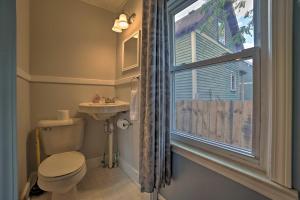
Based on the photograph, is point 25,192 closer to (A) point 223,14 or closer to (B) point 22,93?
(B) point 22,93

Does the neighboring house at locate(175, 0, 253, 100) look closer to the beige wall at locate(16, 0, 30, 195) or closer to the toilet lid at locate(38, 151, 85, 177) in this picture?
the toilet lid at locate(38, 151, 85, 177)

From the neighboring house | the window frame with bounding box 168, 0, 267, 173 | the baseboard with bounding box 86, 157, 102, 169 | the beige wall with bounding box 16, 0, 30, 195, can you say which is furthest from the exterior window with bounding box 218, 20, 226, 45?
the baseboard with bounding box 86, 157, 102, 169

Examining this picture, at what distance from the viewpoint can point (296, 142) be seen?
0.62 metres

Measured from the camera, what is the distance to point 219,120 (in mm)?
1041

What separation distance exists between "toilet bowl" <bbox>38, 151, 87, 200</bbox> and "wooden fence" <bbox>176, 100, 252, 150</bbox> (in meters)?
0.96

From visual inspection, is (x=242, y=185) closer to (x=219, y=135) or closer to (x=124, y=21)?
(x=219, y=135)

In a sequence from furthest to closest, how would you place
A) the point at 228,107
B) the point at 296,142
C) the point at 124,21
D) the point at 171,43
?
the point at 124,21 → the point at 171,43 → the point at 228,107 → the point at 296,142

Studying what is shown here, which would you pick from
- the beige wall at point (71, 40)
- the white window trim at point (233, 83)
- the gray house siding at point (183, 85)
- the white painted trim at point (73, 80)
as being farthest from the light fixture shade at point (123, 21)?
the white window trim at point (233, 83)

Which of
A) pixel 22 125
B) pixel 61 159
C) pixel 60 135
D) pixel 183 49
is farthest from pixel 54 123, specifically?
pixel 183 49

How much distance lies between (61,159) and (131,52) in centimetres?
136

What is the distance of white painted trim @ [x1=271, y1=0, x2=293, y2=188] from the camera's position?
0.62 m

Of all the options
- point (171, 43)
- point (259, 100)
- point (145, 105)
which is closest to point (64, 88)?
point (145, 105)

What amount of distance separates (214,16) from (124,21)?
1110 millimetres

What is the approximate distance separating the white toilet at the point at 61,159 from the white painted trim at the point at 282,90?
4.54 feet
